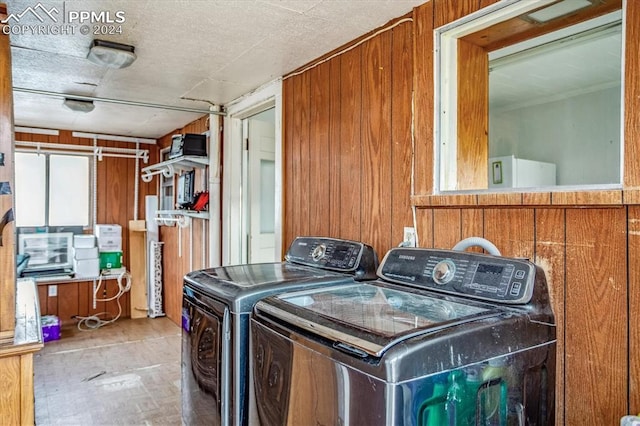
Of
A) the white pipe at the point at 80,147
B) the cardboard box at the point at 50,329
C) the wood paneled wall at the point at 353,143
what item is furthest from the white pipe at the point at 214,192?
the white pipe at the point at 80,147

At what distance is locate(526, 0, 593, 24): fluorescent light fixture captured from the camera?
5.11 ft

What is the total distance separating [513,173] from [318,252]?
1.79 m

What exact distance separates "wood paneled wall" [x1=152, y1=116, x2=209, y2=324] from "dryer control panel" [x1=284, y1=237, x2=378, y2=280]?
6.33ft

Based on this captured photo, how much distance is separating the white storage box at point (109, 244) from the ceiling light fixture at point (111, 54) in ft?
10.3

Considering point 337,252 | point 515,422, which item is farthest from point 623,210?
point 337,252

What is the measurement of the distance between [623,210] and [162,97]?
3.15 m

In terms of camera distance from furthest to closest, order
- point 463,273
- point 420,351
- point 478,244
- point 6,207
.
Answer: point 6,207
point 478,244
point 463,273
point 420,351

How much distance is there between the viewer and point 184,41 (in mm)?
2260

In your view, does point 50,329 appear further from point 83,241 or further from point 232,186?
point 232,186

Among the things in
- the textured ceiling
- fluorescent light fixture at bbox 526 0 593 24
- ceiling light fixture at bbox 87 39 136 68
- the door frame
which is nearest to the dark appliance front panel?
the textured ceiling

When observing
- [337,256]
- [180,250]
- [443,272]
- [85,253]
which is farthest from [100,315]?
[443,272]

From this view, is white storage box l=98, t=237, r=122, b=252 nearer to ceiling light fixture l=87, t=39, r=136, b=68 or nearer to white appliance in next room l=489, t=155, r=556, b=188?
ceiling light fixture l=87, t=39, r=136, b=68

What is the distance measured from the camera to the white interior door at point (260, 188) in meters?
3.70

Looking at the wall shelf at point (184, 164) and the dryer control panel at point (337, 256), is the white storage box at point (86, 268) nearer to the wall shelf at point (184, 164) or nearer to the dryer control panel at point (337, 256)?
the wall shelf at point (184, 164)
